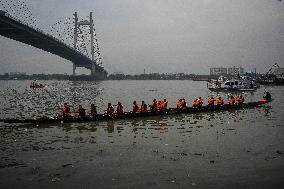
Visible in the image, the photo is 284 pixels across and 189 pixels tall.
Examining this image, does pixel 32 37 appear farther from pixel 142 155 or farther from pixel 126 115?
pixel 142 155

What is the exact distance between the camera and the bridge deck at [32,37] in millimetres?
51428

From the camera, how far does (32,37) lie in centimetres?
6397

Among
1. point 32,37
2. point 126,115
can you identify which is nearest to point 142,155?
point 126,115

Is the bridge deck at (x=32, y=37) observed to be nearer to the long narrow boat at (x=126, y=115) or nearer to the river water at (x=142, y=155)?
the long narrow boat at (x=126, y=115)

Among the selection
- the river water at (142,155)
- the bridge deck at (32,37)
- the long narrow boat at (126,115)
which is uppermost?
the bridge deck at (32,37)

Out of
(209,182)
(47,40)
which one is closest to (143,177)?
(209,182)

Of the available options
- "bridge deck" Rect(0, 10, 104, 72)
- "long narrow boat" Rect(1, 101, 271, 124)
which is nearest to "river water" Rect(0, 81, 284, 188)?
"long narrow boat" Rect(1, 101, 271, 124)

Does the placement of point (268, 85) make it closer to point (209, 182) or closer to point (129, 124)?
point (129, 124)

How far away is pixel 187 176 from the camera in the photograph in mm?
9805

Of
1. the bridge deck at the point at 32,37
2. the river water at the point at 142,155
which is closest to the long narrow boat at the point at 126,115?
the river water at the point at 142,155

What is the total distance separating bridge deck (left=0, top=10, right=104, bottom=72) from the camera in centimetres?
5143

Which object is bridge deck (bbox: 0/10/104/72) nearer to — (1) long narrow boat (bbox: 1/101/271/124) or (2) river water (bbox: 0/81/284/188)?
(1) long narrow boat (bbox: 1/101/271/124)

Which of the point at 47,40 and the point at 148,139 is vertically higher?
the point at 47,40

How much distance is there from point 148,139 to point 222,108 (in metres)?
12.5
